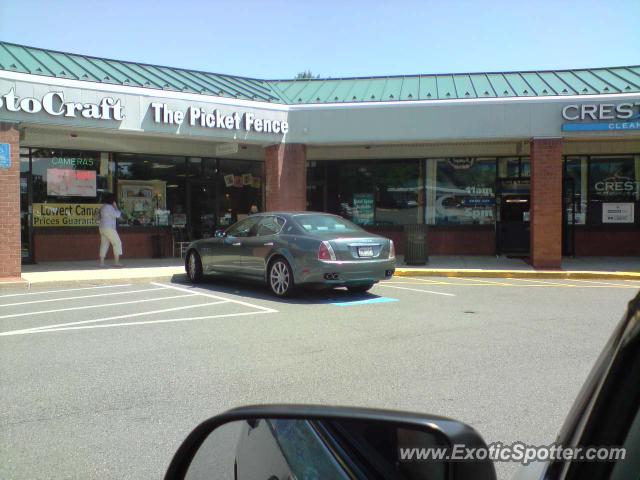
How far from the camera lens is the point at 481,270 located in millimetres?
14484

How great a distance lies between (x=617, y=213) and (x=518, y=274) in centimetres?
576

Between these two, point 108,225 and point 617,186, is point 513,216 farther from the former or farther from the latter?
point 108,225

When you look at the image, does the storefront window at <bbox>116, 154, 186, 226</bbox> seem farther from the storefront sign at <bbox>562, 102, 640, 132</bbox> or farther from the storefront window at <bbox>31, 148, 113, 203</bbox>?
the storefront sign at <bbox>562, 102, 640, 132</bbox>

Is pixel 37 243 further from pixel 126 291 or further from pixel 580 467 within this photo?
pixel 580 467

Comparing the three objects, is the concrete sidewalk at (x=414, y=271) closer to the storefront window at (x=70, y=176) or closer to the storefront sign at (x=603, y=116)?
the storefront window at (x=70, y=176)

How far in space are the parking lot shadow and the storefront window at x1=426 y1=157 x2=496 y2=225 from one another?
770 cm

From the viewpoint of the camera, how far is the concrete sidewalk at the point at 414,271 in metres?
12.9

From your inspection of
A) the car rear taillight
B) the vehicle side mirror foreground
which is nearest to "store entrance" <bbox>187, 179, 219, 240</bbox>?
the car rear taillight

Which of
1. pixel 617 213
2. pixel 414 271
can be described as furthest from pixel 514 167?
pixel 414 271

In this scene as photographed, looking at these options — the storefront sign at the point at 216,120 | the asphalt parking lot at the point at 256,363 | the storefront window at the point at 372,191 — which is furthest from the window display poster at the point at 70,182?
the storefront window at the point at 372,191

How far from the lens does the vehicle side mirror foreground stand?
1.37 m

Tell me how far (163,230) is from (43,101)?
607 cm

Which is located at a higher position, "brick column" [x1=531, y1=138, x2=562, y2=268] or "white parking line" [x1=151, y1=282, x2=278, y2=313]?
"brick column" [x1=531, y1=138, x2=562, y2=268]

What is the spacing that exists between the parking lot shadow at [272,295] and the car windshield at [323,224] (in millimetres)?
1193
